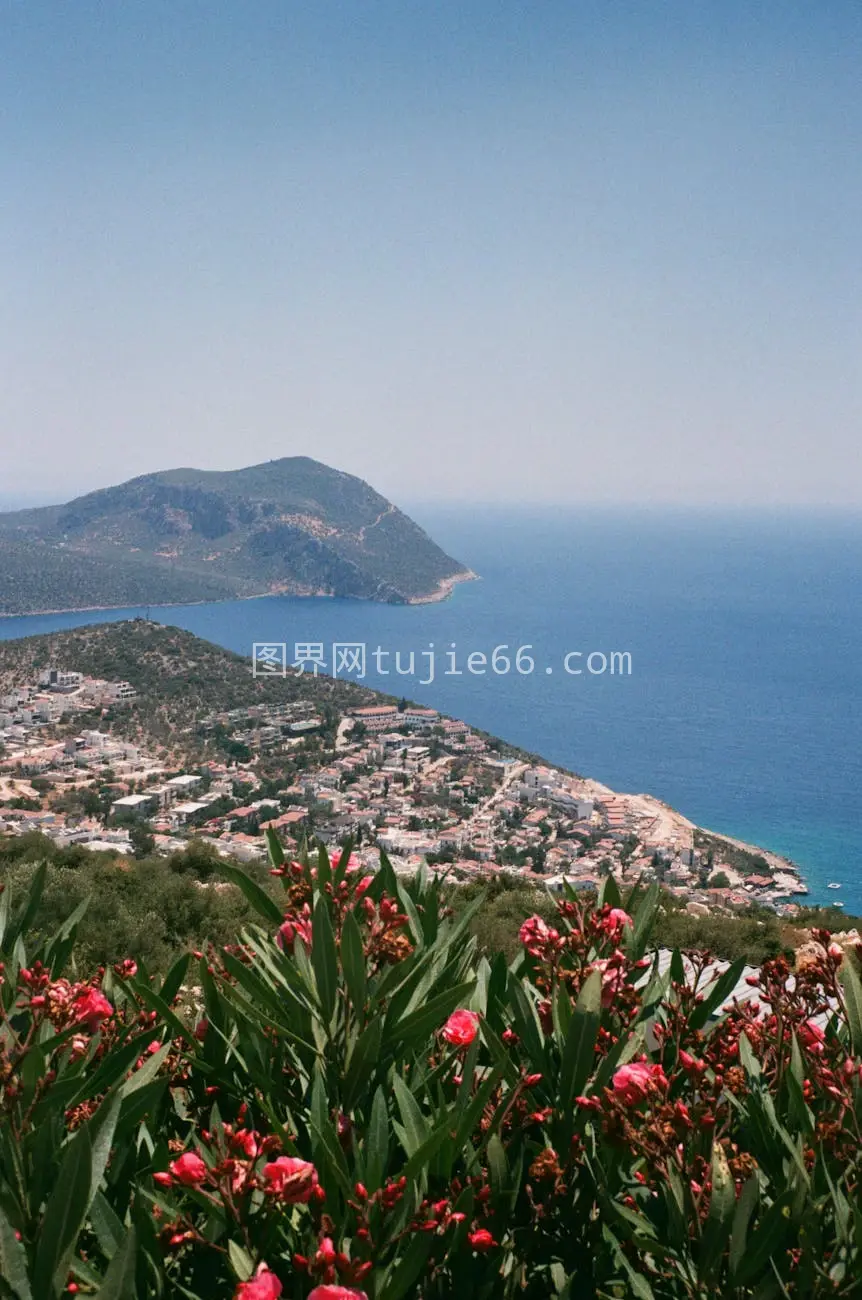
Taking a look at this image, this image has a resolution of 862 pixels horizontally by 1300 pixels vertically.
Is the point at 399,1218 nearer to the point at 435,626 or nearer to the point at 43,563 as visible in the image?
the point at 435,626

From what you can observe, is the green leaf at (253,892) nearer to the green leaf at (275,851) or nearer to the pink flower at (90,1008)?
the green leaf at (275,851)

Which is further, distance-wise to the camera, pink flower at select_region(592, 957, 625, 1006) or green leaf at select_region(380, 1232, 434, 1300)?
pink flower at select_region(592, 957, 625, 1006)

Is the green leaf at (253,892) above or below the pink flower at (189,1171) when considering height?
above

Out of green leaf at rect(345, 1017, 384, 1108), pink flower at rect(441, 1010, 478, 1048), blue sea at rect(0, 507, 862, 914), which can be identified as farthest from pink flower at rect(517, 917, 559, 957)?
blue sea at rect(0, 507, 862, 914)

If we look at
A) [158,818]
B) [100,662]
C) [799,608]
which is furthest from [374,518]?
[158,818]

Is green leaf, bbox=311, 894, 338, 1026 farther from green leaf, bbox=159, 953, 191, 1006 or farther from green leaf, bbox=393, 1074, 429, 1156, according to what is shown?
green leaf, bbox=159, 953, 191, 1006

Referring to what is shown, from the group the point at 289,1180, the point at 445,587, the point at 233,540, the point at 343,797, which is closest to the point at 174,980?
the point at 289,1180

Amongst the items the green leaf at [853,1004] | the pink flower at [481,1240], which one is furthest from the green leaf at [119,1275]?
the green leaf at [853,1004]
